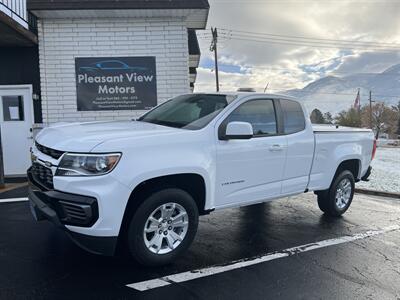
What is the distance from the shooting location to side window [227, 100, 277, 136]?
4980mm

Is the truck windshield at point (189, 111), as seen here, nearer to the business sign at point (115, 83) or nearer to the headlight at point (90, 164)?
the headlight at point (90, 164)

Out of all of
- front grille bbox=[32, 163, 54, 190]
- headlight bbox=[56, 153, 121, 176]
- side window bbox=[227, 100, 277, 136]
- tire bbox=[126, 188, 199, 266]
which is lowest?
tire bbox=[126, 188, 199, 266]

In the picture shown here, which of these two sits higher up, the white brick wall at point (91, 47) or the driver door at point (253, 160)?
the white brick wall at point (91, 47)

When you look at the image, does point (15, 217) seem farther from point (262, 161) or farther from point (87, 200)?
point (262, 161)

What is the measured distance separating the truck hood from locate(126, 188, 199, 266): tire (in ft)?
2.19

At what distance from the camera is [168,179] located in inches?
168

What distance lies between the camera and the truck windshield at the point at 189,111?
15.5 ft

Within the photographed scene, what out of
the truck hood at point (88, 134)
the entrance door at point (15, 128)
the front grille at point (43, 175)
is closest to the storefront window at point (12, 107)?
the entrance door at point (15, 128)

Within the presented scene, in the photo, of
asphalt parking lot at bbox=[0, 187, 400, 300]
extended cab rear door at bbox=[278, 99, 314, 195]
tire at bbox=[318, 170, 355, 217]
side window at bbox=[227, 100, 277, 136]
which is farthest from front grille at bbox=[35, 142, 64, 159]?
tire at bbox=[318, 170, 355, 217]

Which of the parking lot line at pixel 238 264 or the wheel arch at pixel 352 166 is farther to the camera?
the wheel arch at pixel 352 166

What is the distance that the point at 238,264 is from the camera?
175 inches

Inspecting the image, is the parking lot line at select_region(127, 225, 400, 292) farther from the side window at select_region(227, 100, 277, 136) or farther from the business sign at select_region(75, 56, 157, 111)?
the business sign at select_region(75, 56, 157, 111)

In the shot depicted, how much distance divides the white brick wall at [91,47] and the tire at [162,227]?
590 centimetres

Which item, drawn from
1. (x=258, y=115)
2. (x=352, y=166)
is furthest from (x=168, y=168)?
(x=352, y=166)
